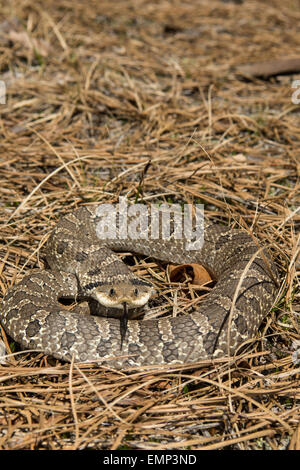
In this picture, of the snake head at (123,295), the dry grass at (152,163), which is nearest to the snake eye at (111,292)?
the snake head at (123,295)

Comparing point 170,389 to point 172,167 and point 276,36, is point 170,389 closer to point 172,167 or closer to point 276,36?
point 172,167

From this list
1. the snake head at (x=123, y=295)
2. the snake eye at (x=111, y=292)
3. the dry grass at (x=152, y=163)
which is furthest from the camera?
the snake eye at (x=111, y=292)

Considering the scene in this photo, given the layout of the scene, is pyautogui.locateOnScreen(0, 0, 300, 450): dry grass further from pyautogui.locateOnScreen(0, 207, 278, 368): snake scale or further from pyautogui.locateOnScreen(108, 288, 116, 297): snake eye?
pyautogui.locateOnScreen(108, 288, 116, 297): snake eye

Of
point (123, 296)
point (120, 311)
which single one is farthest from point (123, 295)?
point (120, 311)

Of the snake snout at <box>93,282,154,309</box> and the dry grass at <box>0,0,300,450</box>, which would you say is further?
the snake snout at <box>93,282,154,309</box>

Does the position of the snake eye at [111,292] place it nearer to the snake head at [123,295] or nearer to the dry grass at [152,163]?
the snake head at [123,295]

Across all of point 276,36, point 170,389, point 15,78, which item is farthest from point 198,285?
point 276,36

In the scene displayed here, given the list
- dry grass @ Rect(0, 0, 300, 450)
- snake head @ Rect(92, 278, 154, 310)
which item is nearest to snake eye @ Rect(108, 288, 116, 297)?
snake head @ Rect(92, 278, 154, 310)
